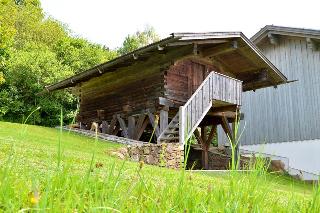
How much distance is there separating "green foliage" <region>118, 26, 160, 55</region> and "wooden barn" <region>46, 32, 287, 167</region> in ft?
94.7

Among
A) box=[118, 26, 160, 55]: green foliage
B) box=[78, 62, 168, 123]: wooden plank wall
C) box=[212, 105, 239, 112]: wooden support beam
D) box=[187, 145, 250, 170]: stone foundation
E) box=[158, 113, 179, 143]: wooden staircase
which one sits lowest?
box=[187, 145, 250, 170]: stone foundation

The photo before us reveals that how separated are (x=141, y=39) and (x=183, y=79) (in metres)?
33.8

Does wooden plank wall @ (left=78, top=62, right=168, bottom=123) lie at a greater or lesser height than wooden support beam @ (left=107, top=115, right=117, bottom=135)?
greater

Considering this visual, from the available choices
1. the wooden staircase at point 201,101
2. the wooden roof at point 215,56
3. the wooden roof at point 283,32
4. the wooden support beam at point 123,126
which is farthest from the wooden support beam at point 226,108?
the wooden roof at point 283,32

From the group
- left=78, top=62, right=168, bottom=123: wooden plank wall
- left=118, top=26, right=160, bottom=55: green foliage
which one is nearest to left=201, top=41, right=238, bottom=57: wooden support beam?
left=78, top=62, right=168, bottom=123: wooden plank wall

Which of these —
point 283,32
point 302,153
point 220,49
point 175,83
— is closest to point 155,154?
point 175,83

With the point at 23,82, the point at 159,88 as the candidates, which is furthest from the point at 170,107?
the point at 23,82

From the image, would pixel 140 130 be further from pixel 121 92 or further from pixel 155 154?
pixel 155 154

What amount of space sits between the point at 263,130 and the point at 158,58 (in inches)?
349

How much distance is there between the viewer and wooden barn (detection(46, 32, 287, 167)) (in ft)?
53.9

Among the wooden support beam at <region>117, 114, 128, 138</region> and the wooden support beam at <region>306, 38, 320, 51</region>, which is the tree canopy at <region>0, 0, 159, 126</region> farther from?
the wooden support beam at <region>306, 38, 320, 51</region>

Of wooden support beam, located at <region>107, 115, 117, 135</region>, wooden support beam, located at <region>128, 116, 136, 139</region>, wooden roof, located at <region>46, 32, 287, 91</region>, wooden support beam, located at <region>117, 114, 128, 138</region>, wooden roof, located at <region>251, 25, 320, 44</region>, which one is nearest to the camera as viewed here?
wooden roof, located at <region>46, 32, 287, 91</region>

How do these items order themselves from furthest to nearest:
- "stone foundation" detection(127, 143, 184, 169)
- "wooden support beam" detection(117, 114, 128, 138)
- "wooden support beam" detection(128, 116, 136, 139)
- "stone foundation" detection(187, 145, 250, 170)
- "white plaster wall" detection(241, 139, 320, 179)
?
1. "stone foundation" detection(187, 145, 250, 170)
2. "white plaster wall" detection(241, 139, 320, 179)
3. "wooden support beam" detection(117, 114, 128, 138)
4. "wooden support beam" detection(128, 116, 136, 139)
5. "stone foundation" detection(127, 143, 184, 169)

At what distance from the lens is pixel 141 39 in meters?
51.4
